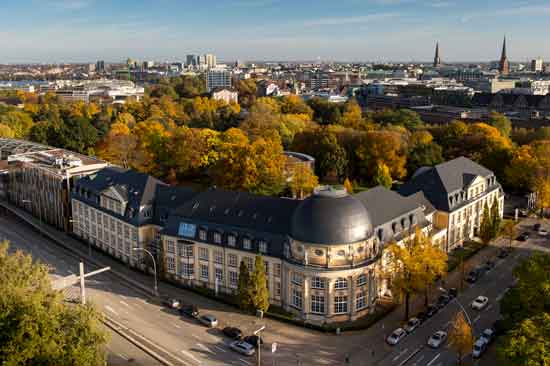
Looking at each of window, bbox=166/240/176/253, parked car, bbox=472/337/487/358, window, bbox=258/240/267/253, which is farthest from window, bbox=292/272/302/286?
parked car, bbox=472/337/487/358

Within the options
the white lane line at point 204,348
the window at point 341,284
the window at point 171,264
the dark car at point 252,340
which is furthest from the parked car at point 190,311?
the window at point 341,284

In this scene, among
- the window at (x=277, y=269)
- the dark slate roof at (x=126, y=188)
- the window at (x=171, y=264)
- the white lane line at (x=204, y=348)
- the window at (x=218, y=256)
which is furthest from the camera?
the dark slate roof at (x=126, y=188)

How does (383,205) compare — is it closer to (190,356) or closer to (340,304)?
(340,304)

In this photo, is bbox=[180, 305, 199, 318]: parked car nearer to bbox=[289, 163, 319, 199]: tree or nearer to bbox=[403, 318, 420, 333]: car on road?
bbox=[403, 318, 420, 333]: car on road

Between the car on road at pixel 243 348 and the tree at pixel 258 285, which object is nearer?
the car on road at pixel 243 348

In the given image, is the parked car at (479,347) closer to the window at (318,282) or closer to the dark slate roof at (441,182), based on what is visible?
the window at (318,282)

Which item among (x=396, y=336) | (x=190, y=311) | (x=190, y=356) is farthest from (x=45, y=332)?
(x=396, y=336)
